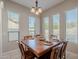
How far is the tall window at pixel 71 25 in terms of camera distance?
511 centimetres

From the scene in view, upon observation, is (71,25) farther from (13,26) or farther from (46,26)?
(13,26)

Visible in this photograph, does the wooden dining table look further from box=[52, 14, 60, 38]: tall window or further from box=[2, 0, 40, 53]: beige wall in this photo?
box=[52, 14, 60, 38]: tall window

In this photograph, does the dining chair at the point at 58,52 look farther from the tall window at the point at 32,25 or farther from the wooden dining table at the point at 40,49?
the tall window at the point at 32,25

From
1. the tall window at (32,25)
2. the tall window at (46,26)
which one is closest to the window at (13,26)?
the tall window at (32,25)

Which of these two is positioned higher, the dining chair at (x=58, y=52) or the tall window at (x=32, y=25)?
the tall window at (x=32, y=25)

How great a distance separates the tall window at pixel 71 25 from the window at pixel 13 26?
2.98 m

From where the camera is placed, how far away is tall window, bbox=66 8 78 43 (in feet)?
16.8

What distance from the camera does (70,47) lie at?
534 centimetres

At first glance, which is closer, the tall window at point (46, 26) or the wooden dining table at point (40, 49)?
the wooden dining table at point (40, 49)

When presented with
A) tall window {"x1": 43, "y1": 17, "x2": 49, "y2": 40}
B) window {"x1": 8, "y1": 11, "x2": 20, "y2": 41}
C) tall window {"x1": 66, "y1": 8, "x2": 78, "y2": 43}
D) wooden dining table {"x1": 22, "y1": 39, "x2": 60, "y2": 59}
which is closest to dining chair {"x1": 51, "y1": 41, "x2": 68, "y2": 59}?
wooden dining table {"x1": 22, "y1": 39, "x2": 60, "y2": 59}

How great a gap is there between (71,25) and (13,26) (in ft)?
10.7

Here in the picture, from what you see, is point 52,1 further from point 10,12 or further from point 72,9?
point 10,12

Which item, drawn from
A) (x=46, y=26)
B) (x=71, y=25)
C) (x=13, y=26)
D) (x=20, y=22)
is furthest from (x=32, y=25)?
(x=71, y=25)

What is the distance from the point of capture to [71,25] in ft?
17.6
